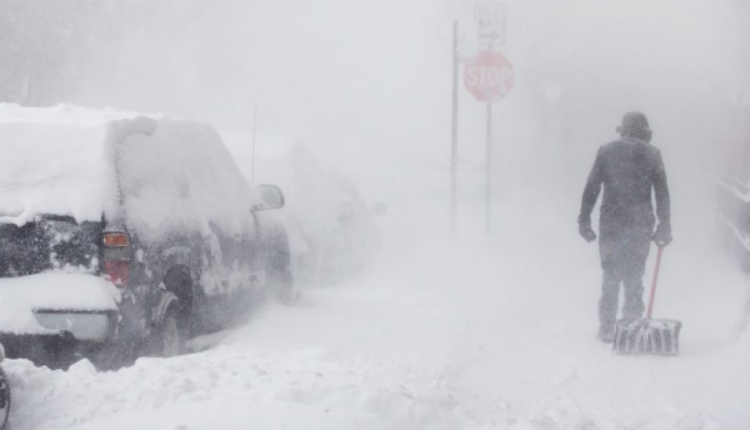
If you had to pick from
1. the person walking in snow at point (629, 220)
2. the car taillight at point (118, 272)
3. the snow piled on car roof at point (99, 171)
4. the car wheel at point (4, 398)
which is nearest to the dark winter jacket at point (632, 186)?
the person walking in snow at point (629, 220)

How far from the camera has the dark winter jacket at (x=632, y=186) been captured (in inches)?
381

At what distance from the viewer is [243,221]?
8.77 meters

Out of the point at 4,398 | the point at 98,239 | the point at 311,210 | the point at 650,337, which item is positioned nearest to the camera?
the point at 4,398

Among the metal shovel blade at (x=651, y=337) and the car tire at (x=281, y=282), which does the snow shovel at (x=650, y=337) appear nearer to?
the metal shovel blade at (x=651, y=337)

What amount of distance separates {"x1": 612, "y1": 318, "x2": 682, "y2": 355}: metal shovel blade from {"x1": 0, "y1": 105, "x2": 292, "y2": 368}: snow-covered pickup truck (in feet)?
9.70

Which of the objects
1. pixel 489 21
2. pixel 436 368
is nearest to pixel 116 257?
pixel 436 368

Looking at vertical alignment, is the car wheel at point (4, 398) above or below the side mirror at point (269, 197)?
below

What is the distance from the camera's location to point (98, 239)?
6.36 meters

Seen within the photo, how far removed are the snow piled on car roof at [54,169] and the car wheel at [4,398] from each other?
62.6 inches

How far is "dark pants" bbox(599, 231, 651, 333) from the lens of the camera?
9.66 meters

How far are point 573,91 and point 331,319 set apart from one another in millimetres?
43444

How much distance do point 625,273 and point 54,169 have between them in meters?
4.87

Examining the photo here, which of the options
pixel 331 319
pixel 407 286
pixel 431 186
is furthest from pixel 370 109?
pixel 331 319

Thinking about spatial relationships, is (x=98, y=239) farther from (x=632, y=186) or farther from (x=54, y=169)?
(x=632, y=186)
